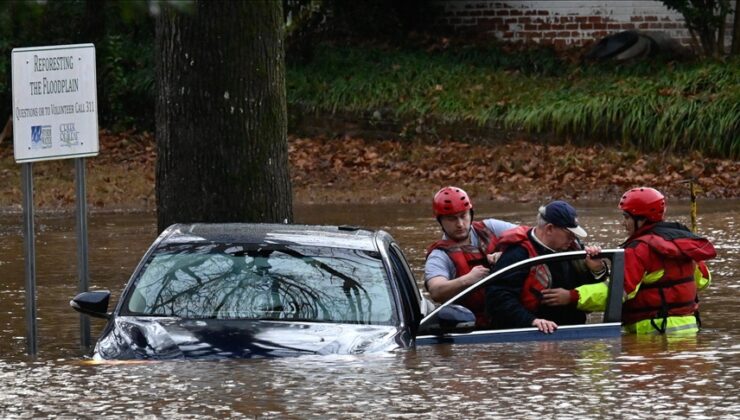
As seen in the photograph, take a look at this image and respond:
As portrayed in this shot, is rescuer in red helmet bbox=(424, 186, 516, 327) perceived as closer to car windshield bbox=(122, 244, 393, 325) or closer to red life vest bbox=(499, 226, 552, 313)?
red life vest bbox=(499, 226, 552, 313)

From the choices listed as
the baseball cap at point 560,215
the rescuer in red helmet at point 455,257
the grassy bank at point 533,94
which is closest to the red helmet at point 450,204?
the rescuer in red helmet at point 455,257

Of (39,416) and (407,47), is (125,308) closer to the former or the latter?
(39,416)

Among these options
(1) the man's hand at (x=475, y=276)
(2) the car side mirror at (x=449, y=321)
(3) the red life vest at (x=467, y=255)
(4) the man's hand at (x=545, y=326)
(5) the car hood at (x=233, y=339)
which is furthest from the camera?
(3) the red life vest at (x=467, y=255)

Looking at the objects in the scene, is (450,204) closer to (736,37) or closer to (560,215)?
(560,215)

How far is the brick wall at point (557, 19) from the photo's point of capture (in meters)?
27.4

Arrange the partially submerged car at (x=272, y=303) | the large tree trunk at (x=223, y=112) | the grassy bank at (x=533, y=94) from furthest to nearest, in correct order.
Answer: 1. the grassy bank at (x=533, y=94)
2. the large tree trunk at (x=223, y=112)
3. the partially submerged car at (x=272, y=303)

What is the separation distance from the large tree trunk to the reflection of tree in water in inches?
119

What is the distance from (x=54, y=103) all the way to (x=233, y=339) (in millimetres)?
2705

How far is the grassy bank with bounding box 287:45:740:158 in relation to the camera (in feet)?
73.8

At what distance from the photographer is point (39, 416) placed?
7695 millimetres

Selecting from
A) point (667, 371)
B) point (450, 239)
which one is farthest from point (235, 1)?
point (667, 371)

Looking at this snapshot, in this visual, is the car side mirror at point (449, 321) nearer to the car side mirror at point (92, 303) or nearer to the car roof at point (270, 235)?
the car roof at point (270, 235)

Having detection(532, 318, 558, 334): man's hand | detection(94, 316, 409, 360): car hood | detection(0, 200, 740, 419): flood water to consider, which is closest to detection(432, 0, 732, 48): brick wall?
detection(0, 200, 740, 419): flood water

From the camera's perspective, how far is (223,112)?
39.9ft
